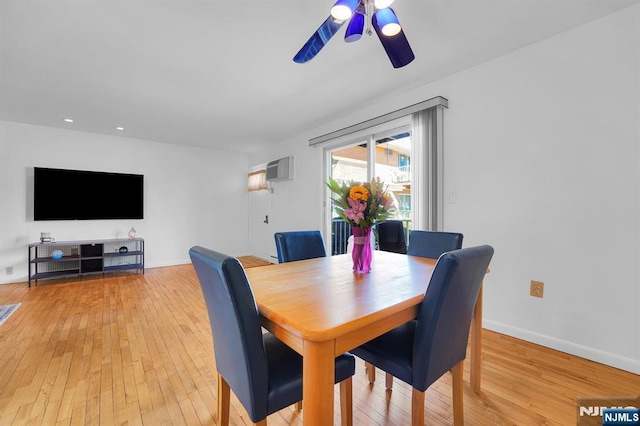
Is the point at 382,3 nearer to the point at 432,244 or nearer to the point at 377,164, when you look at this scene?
the point at 432,244

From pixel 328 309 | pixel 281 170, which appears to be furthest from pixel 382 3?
pixel 281 170

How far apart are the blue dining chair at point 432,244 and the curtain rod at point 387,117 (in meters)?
1.35

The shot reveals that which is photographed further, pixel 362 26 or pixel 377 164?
pixel 377 164

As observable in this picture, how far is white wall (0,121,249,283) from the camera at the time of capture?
405 centimetres

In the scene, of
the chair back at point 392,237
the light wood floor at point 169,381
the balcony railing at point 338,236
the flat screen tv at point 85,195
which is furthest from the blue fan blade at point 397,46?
the flat screen tv at point 85,195

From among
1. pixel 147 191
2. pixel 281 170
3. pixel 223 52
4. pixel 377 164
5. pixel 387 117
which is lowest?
pixel 147 191

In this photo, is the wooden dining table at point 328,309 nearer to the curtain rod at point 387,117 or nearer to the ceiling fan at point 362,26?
the ceiling fan at point 362,26

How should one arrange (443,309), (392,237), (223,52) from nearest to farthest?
1. (443,309)
2. (223,52)
3. (392,237)

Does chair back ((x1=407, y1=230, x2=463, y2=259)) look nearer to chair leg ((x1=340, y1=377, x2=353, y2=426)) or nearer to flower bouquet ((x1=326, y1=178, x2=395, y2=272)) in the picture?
flower bouquet ((x1=326, y1=178, x2=395, y2=272))

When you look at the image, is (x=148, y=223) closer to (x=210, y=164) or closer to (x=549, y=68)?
(x=210, y=164)

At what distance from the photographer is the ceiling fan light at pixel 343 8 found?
126 cm

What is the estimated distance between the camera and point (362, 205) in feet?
4.82

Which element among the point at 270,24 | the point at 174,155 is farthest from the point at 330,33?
the point at 174,155

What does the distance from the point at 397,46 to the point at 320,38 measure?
0.44 m
